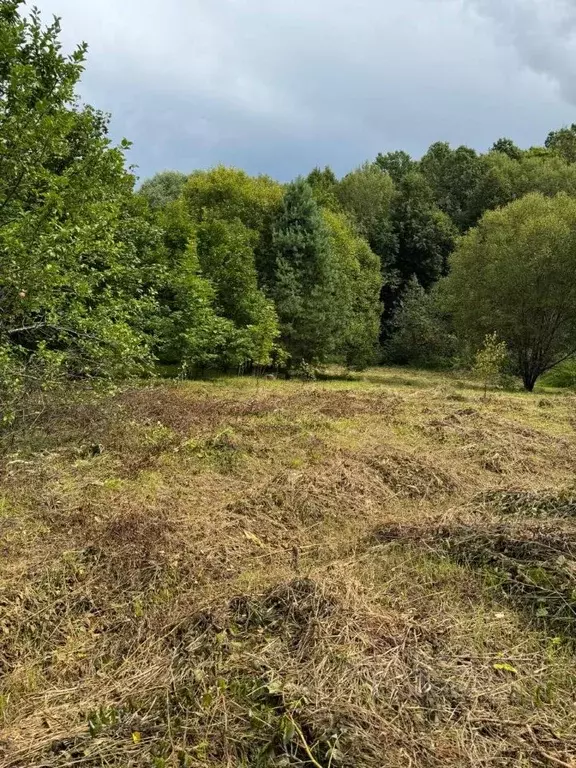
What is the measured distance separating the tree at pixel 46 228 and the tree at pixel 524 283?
13.0 meters

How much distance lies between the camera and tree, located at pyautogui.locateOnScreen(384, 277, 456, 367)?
1038 inches

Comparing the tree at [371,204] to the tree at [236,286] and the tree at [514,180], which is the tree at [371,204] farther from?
the tree at [236,286]

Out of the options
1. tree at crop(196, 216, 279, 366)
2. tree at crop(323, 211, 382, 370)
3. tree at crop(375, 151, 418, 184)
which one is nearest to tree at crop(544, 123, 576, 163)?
tree at crop(375, 151, 418, 184)

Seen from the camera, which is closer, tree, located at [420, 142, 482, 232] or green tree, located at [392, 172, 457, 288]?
green tree, located at [392, 172, 457, 288]

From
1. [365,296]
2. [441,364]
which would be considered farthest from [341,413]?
[441,364]

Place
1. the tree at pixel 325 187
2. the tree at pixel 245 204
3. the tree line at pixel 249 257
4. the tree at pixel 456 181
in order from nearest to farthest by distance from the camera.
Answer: the tree line at pixel 249 257, the tree at pixel 245 204, the tree at pixel 325 187, the tree at pixel 456 181

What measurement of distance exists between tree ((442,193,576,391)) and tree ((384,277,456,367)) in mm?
5958

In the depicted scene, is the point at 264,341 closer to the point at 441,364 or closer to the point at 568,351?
the point at 568,351

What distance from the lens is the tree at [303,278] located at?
18.2 meters

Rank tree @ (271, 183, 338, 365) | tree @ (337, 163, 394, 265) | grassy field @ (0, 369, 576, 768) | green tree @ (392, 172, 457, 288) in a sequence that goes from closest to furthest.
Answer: grassy field @ (0, 369, 576, 768)
tree @ (271, 183, 338, 365)
tree @ (337, 163, 394, 265)
green tree @ (392, 172, 457, 288)

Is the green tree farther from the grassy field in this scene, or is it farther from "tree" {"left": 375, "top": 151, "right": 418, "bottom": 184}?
the grassy field

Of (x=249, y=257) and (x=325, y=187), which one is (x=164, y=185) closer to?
(x=325, y=187)

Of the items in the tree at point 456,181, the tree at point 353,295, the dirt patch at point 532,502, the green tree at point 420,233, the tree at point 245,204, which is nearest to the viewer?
the dirt patch at point 532,502

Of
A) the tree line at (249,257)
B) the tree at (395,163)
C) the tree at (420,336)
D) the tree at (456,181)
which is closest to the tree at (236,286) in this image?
the tree line at (249,257)
